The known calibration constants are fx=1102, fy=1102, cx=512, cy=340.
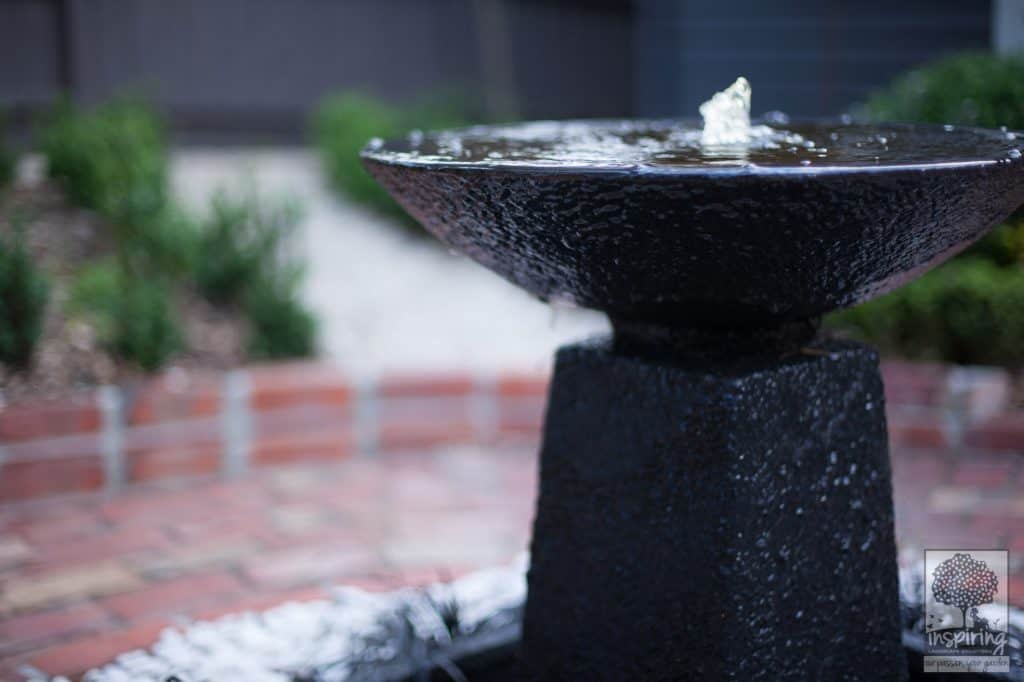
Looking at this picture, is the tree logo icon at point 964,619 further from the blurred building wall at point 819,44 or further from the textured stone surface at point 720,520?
the blurred building wall at point 819,44

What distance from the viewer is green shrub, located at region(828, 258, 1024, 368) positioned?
3.50m

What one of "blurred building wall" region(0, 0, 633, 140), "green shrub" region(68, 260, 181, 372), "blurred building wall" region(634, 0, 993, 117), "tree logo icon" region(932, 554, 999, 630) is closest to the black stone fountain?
"tree logo icon" region(932, 554, 999, 630)

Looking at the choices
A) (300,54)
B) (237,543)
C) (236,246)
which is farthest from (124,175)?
(300,54)

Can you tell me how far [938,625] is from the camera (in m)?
2.07

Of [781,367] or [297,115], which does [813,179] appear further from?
[297,115]

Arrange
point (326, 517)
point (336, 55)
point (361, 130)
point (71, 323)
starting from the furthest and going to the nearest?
point (336, 55)
point (361, 130)
point (71, 323)
point (326, 517)

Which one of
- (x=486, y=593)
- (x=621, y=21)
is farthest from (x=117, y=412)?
(x=621, y=21)

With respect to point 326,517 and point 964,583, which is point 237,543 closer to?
point 326,517

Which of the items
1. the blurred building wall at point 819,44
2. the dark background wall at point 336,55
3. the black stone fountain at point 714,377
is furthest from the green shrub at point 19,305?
the dark background wall at point 336,55

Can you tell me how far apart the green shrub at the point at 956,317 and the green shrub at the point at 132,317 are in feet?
7.48

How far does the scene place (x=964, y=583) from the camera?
222cm

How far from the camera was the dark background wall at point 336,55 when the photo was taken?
7.85m

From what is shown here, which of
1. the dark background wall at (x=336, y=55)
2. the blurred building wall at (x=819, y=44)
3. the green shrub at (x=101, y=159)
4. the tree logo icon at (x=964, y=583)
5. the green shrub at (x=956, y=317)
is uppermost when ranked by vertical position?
the dark background wall at (x=336, y=55)

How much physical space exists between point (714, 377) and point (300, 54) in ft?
26.5
